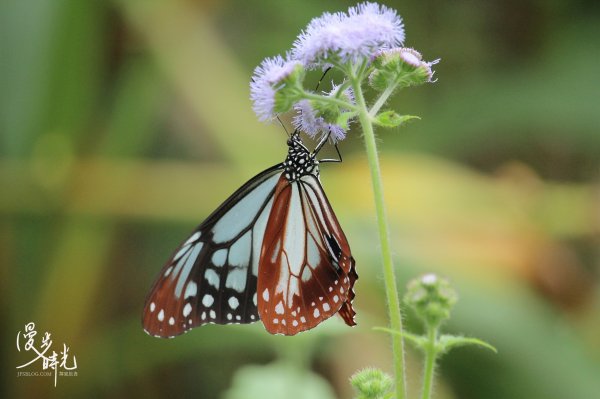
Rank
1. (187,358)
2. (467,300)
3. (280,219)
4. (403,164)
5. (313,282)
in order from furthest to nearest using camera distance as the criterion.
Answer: (403,164), (187,358), (467,300), (280,219), (313,282)

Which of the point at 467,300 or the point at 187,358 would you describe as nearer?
the point at 467,300

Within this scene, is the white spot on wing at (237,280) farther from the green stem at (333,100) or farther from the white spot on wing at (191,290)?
the green stem at (333,100)

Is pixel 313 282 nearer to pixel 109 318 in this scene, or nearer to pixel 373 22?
pixel 373 22

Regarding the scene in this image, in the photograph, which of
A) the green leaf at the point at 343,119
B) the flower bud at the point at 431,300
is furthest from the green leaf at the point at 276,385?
the green leaf at the point at 343,119

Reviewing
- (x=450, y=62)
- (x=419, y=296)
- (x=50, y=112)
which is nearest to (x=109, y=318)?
(x=50, y=112)

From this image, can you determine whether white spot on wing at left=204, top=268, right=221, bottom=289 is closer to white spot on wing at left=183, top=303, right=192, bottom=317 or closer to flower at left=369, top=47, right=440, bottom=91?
white spot on wing at left=183, top=303, right=192, bottom=317

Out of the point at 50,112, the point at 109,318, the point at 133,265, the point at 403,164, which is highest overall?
the point at 50,112

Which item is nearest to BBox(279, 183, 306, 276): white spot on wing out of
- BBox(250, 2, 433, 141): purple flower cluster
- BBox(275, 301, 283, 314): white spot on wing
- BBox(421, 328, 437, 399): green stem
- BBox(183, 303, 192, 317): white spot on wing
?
BBox(275, 301, 283, 314): white spot on wing
